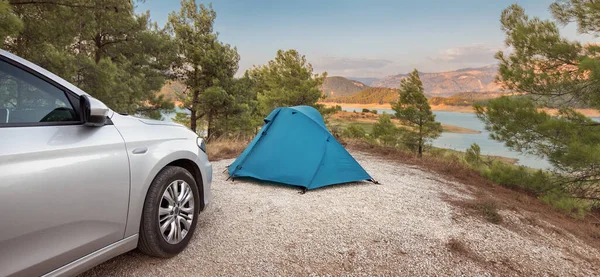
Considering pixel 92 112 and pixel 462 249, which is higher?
pixel 92 112

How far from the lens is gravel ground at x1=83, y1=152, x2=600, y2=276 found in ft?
9.48

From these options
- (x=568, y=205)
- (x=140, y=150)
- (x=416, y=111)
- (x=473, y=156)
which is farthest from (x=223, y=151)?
(x=416, y=111)

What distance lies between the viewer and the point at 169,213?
9.29 feet

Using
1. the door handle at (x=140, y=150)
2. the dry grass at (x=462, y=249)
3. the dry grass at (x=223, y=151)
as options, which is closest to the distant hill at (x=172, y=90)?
the dry grass at (x=223, y=151)

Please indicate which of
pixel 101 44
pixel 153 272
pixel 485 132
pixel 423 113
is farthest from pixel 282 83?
pixel 153 272

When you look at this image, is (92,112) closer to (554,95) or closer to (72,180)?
(72,180)

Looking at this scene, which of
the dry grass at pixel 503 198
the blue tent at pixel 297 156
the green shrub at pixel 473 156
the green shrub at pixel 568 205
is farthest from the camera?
the green shrub at pixel 473 156

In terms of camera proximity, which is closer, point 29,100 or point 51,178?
point 51,178

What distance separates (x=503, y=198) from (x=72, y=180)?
7.03 metres

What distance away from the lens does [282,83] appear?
78.7ft

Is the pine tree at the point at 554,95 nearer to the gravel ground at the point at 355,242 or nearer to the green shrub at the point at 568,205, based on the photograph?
the green shrub at the point at 568,205

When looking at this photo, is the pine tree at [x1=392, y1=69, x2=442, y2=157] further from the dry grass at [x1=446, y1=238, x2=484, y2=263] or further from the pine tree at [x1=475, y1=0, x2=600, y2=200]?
the dry grass at [x1=446, y1=238, x2=484, y2=263]

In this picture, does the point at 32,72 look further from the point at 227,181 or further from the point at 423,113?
the point at 423,113

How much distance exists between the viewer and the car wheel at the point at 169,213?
8.58 feet
